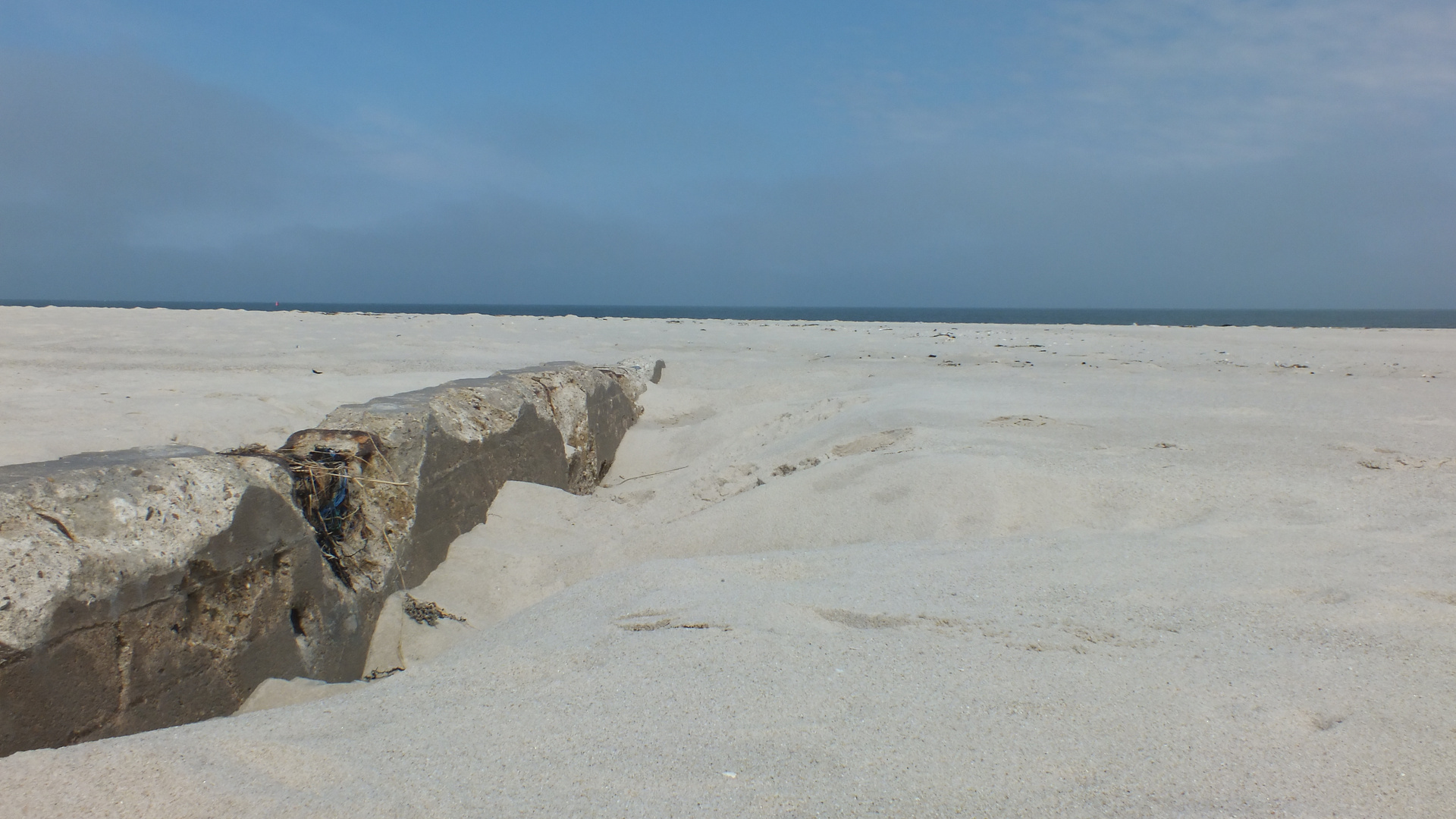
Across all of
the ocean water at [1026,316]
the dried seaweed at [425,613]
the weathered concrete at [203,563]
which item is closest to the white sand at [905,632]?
the dried seaweed at [425,613]

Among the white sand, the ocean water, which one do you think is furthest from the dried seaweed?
the ocean water

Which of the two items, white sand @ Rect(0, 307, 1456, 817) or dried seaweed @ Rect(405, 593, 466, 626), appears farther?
dried seaweed @ Rect(405, 593, 466, 626)

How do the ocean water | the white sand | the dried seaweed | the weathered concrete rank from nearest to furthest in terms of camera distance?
the white sand < the weathered concrete < the dried seaweed < the ocean water

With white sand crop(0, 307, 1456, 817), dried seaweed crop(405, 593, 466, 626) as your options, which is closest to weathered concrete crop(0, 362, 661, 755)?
dried seaweed crop(405, 593, 466, 626)

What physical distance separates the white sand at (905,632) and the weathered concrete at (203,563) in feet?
0.87

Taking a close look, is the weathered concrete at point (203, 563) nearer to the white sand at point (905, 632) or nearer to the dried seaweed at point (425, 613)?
the dried seaweed at point (425, 613)

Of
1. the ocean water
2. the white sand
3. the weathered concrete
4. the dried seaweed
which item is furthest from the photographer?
the ocean water

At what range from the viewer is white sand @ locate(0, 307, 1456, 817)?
152 cm

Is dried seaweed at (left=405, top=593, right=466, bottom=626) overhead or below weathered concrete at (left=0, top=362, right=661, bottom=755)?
below

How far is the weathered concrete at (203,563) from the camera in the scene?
178 centimetres

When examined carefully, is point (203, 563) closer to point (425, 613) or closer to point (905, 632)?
point (425, 613)

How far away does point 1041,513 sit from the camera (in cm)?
353

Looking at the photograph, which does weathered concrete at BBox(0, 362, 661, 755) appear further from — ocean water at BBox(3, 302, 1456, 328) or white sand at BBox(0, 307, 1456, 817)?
ocean water at BBox(3, 302, 1456, 328)

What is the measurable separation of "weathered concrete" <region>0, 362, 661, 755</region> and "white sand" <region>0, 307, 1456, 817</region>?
266 millimetres
